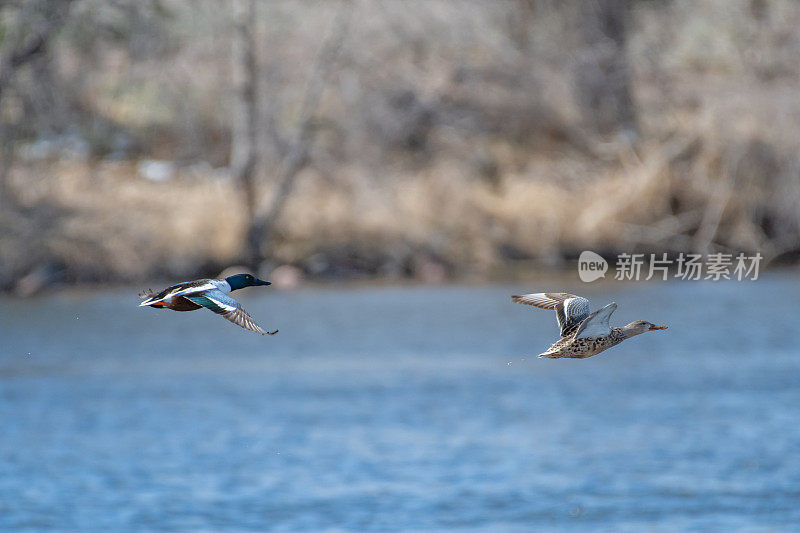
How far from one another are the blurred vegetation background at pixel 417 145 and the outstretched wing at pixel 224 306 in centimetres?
2016

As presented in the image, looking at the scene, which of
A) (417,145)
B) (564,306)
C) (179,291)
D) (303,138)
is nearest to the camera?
(179,291)

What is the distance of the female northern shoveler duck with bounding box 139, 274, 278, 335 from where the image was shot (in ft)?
12.5

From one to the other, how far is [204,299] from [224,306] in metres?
0.11

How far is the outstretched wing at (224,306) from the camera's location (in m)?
3.77

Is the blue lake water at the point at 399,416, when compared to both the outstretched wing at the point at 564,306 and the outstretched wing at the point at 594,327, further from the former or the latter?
the outstretched wing at the point at 594,327

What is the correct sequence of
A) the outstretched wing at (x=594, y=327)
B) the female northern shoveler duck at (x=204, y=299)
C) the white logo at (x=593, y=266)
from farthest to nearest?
the outstretched wing at (x=594, y=327) → the female northern shoveler duck at (x=204, y=299) → the white logo at (x=593, y=266)

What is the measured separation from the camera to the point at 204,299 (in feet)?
13.0

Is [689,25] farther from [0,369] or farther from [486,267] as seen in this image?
A: [0,369]

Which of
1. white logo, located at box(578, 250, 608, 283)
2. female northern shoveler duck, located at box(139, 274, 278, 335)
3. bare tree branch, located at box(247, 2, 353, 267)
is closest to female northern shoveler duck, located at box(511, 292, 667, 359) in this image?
white logo, located at box(578, 250, 608, 283)

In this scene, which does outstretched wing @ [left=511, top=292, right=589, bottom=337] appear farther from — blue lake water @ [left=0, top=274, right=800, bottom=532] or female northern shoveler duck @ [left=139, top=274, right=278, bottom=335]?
blue lake water @ [left=0, top=274, right=800, bottom=532]

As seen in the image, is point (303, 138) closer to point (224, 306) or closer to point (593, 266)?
point (224, 306)

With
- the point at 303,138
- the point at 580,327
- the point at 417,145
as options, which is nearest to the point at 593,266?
the point at 580,327

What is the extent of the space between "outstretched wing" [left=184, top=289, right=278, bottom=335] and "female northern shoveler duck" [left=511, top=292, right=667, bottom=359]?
0.82 m

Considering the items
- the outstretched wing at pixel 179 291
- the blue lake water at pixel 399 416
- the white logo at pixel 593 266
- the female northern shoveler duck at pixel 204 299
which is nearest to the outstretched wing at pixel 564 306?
the white logo at pixel 593 266
